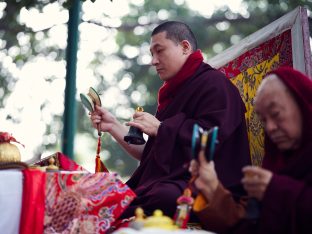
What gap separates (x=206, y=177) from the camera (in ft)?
6.76

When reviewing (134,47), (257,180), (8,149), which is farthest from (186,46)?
(134,47)

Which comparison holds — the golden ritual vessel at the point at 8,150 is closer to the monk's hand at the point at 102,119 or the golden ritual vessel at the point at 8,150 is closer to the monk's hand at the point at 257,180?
the monk's hand at the point at 102,119

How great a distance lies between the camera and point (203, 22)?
13062 mm

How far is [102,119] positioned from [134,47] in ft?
37.8

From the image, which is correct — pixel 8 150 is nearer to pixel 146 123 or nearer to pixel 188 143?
pixel 146 123

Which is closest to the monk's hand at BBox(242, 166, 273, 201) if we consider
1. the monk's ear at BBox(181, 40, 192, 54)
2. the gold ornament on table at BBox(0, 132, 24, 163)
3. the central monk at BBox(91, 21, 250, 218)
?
the central monk at BBox(91, 21, 250, 218)

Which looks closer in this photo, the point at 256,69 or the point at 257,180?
the point at 257,180

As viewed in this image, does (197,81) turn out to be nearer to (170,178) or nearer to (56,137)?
(170,178)

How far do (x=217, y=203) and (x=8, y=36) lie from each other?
7.57m

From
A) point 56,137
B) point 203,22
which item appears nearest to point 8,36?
point 203,22

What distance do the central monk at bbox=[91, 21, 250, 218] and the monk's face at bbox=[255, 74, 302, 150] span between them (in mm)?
674

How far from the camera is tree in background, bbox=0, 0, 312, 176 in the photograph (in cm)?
1113

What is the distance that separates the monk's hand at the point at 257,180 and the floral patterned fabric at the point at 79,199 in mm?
863

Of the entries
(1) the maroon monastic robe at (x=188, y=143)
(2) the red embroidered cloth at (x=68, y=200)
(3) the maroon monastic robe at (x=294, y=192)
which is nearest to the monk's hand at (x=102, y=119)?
(1) the maroon monastic robe at (x=188, y=143)
